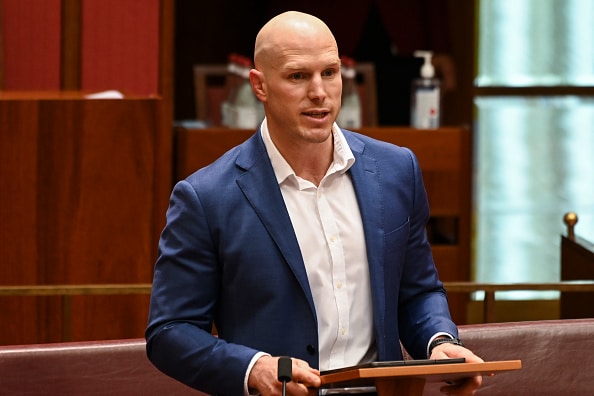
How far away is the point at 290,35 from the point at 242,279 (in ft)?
1.37

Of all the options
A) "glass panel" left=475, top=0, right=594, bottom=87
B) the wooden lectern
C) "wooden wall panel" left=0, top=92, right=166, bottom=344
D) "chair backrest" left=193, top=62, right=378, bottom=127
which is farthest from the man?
"glass panel" left=475, top=0, right=594, bottom=87

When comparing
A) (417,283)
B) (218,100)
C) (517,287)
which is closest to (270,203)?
(417,283)

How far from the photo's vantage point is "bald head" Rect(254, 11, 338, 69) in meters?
2.20

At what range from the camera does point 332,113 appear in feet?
7.23

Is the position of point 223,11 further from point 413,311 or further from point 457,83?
point 413,311

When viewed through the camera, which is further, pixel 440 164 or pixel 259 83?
pixel 440 164

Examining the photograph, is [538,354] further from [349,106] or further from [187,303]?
[349,106]

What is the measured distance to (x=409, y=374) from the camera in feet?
6.37

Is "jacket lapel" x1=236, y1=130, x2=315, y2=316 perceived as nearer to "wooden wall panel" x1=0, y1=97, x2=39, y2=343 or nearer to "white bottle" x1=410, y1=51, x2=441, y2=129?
"wooden wall panel" x1=0, y1=97, x2=39, y2=343

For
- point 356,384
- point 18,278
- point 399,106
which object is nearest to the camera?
point 356,384

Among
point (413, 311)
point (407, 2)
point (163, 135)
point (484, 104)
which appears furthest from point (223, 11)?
point (413, 311)

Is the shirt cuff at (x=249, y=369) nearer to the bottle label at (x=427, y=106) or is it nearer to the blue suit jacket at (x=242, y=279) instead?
the blue suit jacket at (x=242, y=279)

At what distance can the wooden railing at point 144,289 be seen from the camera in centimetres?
337

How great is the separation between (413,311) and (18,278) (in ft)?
7.00
